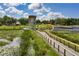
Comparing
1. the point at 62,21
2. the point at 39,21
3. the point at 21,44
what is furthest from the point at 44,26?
the point at 21,44

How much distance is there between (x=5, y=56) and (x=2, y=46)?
0.39ft

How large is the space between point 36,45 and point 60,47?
271mm

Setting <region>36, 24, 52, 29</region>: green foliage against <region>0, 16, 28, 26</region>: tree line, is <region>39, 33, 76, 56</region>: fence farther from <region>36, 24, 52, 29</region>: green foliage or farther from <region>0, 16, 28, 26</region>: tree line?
<region>0, 16, 28, 26</region>: tree line

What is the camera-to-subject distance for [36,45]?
2.39 metres

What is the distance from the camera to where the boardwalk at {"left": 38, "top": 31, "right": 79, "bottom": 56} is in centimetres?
233

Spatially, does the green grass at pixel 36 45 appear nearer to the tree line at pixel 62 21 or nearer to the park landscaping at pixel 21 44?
the park landscaping at pixel 21 44

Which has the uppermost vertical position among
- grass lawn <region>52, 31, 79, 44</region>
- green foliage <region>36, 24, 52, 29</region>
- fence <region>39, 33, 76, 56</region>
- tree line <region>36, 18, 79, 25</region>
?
tree line <region>36, 18, 79, 25</region>

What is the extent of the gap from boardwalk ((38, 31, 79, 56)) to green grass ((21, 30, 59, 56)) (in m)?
0.05

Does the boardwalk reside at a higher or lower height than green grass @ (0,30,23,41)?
lower

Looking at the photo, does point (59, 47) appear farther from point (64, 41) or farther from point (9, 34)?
point (9, 34)

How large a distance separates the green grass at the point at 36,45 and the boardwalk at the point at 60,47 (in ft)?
0.18

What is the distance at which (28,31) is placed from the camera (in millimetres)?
2447

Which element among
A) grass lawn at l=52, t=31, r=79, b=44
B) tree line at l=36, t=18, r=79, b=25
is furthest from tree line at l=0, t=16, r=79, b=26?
grass lawn at l=52, t=31, r=79, b=44

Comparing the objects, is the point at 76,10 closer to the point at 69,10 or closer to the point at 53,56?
the point at 69,10
